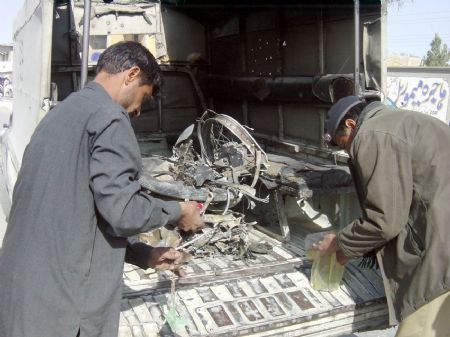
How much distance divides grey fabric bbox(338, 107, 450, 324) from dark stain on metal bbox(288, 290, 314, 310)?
0.69 meters

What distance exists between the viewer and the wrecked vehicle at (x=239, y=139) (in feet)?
10.6

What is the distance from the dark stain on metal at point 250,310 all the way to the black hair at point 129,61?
164 cm

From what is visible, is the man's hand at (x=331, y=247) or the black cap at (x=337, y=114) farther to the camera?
the man's hand at (x=331, y=247)

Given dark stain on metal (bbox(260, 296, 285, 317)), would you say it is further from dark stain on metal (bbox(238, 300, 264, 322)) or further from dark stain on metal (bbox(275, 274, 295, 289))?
dark stain on metal (bbox(275, 274, 295, 289))

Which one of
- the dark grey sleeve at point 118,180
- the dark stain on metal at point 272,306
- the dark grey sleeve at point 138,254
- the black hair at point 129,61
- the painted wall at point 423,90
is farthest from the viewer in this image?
the painted wall at point 423,90

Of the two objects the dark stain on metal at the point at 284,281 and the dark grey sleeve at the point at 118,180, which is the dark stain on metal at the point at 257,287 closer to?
the dark stain on metal at the point at 284,281

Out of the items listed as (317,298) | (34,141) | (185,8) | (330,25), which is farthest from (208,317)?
(185,8)

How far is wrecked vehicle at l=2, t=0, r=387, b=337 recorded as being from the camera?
10.6ft

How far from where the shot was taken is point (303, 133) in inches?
207

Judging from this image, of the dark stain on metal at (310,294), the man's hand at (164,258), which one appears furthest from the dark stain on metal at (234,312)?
the man's hand at (164,258)

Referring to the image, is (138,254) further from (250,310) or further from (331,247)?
(331,247)

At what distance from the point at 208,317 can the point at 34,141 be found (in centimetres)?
159

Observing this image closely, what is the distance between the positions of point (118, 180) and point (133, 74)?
1.63 ft

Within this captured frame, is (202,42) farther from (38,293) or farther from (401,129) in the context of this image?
(38,293)
